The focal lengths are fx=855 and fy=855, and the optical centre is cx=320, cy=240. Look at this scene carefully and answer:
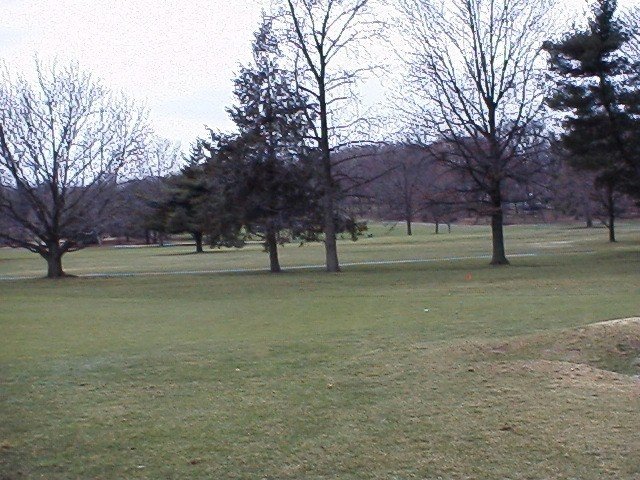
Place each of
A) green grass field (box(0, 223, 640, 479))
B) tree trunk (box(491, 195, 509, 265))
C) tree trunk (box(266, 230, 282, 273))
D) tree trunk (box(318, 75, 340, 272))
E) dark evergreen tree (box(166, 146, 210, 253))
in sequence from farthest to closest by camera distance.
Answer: dark evergreen tree (box(166, 146, 210, 253)), tree trunk (box(266, 230, 282, 273)), tree trunk (box(491, 195, 509, 265)), tree trunk (box(318, 75, 340, 272)), green grass field (box(0, 223, 640, 479))

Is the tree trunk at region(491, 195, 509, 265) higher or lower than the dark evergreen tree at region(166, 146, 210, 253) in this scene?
lower

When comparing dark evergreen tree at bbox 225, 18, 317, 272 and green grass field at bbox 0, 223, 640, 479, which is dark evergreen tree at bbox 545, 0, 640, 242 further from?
green grass field at bbox 0, 223, 640, 479

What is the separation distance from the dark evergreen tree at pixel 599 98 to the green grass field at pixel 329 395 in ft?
84.9

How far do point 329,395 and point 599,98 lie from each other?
37.1 meters

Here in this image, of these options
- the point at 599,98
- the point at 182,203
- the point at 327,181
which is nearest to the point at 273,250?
the point at 327,181

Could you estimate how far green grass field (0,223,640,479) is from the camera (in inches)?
278

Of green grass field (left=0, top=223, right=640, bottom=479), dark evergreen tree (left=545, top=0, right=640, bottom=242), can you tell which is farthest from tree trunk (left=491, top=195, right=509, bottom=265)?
green grass field (left=0, top=223, right=640, bottom=479)

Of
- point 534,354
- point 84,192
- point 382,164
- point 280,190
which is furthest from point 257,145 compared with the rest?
point 534,354

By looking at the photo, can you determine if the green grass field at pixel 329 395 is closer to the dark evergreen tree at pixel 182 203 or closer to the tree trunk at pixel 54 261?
the tree trunk at pixel 54 261

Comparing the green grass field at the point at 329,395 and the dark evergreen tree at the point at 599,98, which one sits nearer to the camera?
the green grass field at the point at 329,395

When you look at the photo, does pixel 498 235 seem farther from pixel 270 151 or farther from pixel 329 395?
pixel 329 395

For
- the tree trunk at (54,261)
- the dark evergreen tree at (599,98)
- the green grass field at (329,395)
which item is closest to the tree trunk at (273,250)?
the tree trunk at (54,261)

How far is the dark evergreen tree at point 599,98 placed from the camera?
42.1m

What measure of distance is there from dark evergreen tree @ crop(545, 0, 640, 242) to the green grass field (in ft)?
84.9
